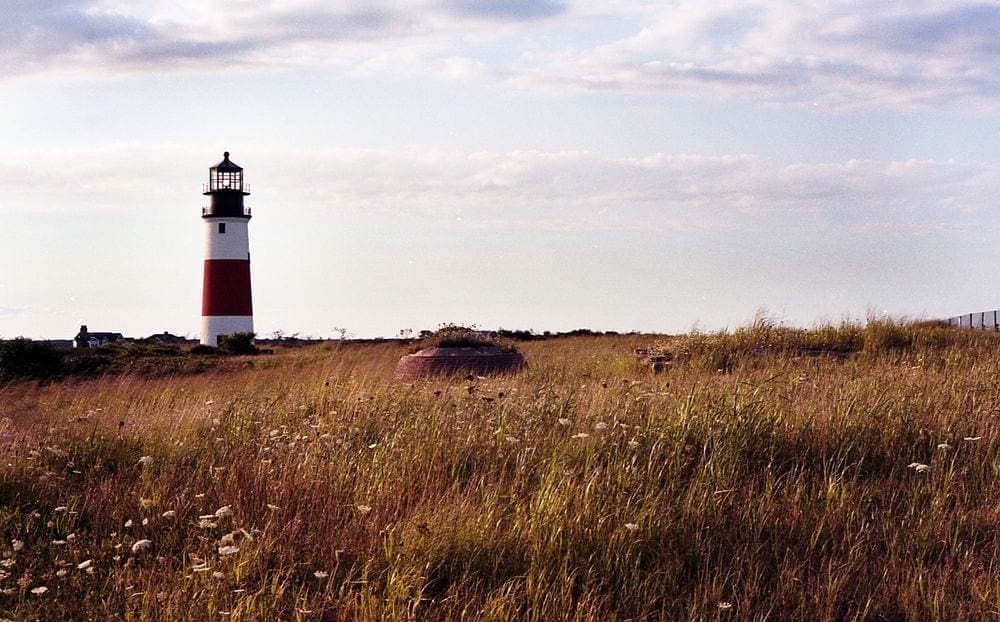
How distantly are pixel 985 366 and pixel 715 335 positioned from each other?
5.37 meters

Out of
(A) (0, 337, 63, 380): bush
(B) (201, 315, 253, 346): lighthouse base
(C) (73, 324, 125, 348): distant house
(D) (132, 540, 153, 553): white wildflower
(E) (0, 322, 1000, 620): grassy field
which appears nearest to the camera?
(E) (0, 322, 1000, 620): grassy field

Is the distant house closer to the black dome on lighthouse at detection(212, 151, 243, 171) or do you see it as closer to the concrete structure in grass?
the black dome on lighthouse at detection(212, 151, 243, 171)

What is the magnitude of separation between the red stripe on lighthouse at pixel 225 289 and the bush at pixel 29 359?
1243cm

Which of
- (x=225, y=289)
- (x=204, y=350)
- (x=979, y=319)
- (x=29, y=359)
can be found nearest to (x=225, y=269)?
(x=225, y=289)

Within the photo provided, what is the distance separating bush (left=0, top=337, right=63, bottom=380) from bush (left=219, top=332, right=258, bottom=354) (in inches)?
300

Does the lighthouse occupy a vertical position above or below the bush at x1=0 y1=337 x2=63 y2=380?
above

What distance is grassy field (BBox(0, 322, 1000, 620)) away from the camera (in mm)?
4402

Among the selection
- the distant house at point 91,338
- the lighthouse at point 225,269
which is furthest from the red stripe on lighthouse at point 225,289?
the distant house at point 91,338

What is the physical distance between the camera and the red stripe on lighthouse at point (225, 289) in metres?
35.9

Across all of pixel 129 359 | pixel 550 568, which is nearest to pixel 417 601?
pixel 550 568

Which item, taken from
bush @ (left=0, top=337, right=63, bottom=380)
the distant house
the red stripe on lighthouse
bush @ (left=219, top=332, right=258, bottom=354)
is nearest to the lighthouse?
the red stripe on lighthouse

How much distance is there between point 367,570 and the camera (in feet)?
14.6

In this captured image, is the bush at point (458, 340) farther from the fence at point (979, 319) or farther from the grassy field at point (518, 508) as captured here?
the fence at point (979, 319)

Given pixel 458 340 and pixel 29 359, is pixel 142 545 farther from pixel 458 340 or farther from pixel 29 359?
pixel 29 359
